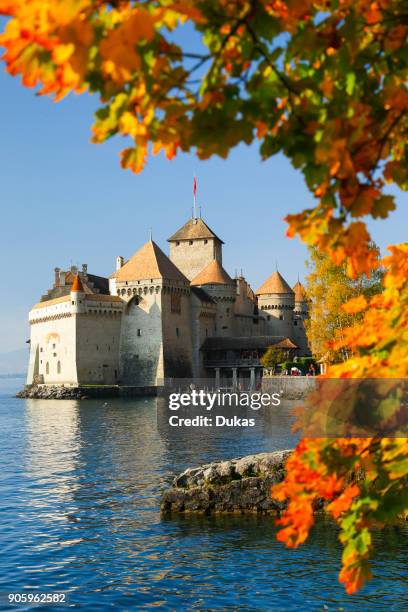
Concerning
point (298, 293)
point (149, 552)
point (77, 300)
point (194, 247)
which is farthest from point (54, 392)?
point (149, 552)

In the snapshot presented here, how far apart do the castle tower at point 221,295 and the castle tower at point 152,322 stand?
5.89 meters

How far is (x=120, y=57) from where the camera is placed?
2.33 m

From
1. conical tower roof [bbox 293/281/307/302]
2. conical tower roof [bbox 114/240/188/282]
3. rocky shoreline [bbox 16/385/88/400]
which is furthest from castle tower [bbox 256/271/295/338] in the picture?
rocky shoreline [bbox 16/385/88/400]

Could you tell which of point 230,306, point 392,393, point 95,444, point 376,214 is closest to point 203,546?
point 392,393

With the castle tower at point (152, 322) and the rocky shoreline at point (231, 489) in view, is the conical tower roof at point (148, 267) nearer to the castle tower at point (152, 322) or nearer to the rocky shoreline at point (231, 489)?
the castle tower at point (152, 322)

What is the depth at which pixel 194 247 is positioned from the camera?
83.6 m

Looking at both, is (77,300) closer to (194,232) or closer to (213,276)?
(213,276)

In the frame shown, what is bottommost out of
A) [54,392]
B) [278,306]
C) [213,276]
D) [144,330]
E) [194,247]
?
[54,392]

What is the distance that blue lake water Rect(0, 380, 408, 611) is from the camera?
10844 mm

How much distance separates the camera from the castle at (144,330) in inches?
2660

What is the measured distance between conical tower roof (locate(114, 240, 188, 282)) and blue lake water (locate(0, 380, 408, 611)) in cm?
4511

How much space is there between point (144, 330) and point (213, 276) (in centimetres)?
1182

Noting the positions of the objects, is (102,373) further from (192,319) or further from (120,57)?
(120,57)

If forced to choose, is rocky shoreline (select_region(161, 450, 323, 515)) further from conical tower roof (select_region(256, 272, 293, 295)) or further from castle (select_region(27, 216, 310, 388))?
conical tower roof (select_region(256, 272, 293, 295))
